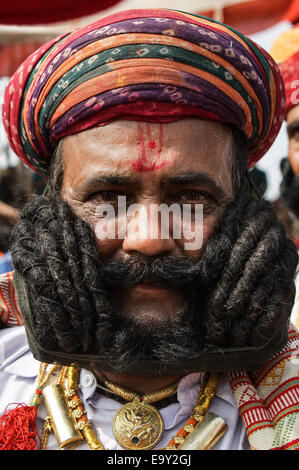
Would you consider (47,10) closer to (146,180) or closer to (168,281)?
(146,180)

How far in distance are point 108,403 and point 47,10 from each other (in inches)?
186

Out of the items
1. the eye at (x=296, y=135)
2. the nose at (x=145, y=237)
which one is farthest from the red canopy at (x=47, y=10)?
the nose at (x=145, y=237)

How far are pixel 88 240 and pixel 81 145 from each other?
1.12 feet

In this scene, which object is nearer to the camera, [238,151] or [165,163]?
[165,163]

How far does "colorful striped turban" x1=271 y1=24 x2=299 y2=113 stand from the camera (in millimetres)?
3611

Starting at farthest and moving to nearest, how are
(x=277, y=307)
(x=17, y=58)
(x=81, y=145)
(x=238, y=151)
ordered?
1. (x=17, y=58)
2. (x=238, y=151)
3. (x=81, y=145)
4. (x=277, y=307)

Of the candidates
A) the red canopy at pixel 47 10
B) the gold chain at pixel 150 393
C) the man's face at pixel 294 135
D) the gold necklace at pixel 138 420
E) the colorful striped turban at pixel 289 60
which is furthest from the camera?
the red canopy at pixel 47 10

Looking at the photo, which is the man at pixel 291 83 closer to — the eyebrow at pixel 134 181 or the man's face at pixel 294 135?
the man's face at pixel 294 135

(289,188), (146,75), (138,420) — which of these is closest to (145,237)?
(146,75)

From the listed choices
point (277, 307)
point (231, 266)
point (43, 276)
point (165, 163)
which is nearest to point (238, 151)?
point (165, 163)

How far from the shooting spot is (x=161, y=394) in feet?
5.67

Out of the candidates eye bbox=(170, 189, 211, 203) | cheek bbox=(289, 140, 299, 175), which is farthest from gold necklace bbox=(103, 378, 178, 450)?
cheek bbox=(289, 140, 299, 175)

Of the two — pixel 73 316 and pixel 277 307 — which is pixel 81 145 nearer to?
pixel 73 316

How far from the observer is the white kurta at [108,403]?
1644 mm
